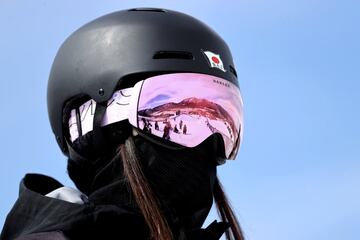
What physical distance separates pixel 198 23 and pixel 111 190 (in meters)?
1.01

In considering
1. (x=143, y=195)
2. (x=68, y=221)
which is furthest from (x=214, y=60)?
(x=68, y=221)

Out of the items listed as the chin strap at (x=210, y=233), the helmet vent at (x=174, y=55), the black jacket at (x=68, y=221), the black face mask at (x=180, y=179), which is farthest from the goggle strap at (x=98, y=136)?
the chin strap at (x=210, y=233)

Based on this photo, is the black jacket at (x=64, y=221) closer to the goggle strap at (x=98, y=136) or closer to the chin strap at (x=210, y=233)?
the chin strap at (x=210, y=233)

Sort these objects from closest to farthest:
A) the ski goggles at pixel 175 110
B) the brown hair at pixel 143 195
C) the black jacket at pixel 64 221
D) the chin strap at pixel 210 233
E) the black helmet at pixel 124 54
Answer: the black jacket at pixel 64 221
the brown hair at pixel 143 195
the chin strap at pixel 210 233
the ski goggles at pixel 175 110
the black helmet at pixel 124 54

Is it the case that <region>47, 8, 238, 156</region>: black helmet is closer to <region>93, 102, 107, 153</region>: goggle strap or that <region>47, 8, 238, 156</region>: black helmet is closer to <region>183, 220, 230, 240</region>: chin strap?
<region>93, 102, 107, 153</region>: goggle strap

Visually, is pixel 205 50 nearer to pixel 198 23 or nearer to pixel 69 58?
pixel 198 23

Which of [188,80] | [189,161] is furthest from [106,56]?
[189,161]

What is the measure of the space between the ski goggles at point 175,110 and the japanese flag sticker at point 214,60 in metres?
0.09

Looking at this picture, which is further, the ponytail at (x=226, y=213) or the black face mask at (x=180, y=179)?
the ponytail at (x=226, y=213)

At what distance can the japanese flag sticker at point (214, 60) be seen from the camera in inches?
135

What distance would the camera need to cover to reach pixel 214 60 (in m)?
3.45

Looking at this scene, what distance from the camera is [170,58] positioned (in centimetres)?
333

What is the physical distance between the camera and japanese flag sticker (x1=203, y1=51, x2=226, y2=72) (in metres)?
3.42

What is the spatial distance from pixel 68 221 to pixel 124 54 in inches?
35.9
